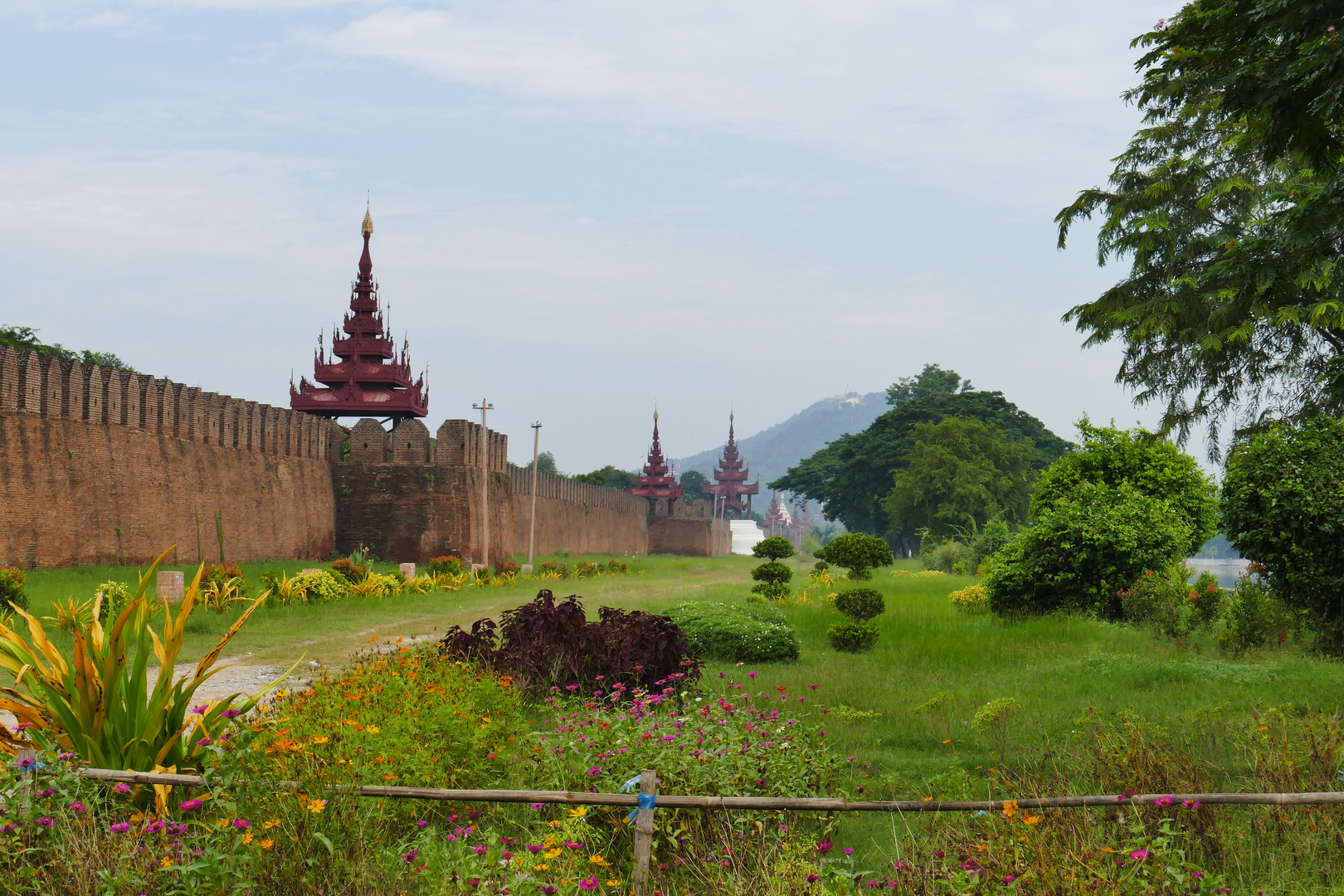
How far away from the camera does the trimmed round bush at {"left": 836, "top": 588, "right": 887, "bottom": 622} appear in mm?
13938

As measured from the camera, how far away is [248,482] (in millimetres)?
23500

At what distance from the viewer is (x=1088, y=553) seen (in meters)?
13.3

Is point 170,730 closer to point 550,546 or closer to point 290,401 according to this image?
point 290,401

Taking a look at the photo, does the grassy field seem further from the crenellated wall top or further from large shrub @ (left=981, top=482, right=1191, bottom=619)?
the crenellated wall top

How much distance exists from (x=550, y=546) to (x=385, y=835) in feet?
112

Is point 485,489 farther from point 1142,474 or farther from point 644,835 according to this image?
point 644,835

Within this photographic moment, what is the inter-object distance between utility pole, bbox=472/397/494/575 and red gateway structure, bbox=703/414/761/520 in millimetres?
60152

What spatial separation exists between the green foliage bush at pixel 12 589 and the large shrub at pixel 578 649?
24.3ft

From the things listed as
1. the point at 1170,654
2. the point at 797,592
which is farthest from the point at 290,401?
the point at 1170,654

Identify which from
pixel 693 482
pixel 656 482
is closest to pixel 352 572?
pixel 656 482

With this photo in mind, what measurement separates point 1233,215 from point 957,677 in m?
10.5

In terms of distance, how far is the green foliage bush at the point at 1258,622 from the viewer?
35.2 ft

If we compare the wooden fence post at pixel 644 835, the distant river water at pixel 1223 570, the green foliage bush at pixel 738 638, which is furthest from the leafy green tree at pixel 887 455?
the wooden fence post at pixel 644 835

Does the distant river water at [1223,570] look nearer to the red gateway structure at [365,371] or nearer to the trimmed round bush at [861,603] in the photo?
the trimmed round bush at [861,603]
